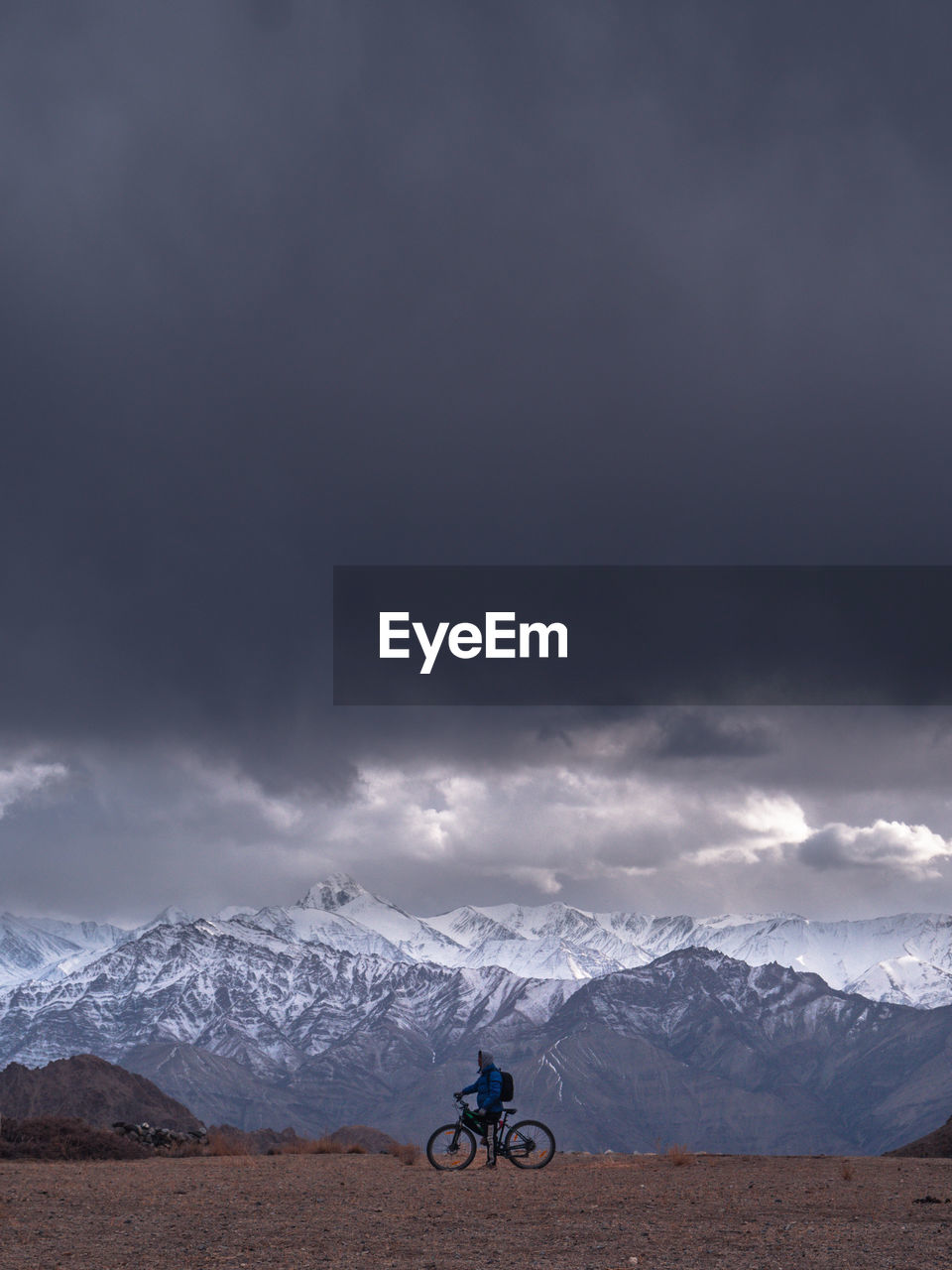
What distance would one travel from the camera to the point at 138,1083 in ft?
399

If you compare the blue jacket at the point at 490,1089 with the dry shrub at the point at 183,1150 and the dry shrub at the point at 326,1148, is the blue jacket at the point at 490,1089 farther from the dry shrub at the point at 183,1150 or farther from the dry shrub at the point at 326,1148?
the dry shrub at the point at 183,1150

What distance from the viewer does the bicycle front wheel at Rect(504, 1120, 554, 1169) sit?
95.9ft

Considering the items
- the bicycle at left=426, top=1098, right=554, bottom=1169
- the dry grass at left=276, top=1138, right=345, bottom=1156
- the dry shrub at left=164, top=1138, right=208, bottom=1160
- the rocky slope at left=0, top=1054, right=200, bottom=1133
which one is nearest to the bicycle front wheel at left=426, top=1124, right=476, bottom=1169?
the bicycle at left=426, top=1098, right=554, bottom=1169

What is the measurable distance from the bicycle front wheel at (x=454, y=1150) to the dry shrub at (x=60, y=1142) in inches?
560

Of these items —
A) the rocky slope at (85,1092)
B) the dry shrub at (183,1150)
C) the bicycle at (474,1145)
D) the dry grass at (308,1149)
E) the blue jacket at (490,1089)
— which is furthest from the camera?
the rocky slope at (85,1092)

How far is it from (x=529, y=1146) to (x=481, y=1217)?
896 cm

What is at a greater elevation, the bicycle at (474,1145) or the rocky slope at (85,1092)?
the bicycle at (474,1145)

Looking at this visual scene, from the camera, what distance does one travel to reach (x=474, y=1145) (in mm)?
29406

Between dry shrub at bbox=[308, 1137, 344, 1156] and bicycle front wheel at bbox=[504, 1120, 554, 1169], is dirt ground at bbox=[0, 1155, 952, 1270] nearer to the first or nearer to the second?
bicycle front wheel at bbox=[504, 1120, 554, 1169]

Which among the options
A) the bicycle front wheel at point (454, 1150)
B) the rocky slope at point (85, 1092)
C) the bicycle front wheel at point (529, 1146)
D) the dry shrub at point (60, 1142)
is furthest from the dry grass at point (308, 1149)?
the rocky slope at point (85, 1092)

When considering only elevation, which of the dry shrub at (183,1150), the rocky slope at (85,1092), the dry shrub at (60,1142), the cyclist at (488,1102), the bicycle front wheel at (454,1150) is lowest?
the rocky slope at (85,1092)

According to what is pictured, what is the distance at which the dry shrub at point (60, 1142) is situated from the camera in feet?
124

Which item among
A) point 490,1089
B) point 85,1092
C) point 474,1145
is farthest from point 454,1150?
point 85,1092

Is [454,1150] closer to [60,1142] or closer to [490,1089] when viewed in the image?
[490,1089]
